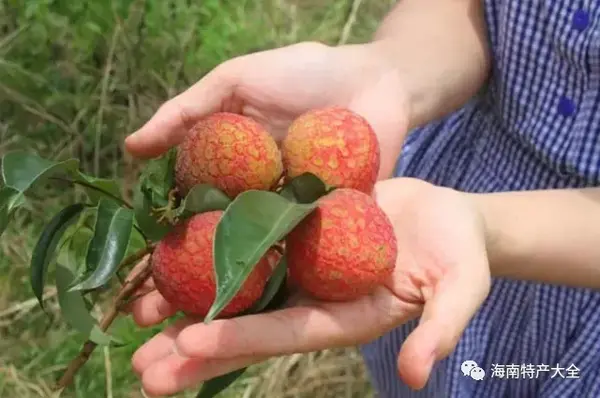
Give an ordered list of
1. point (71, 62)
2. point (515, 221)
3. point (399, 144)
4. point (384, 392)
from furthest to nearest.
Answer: point (71, 62)
point (384, 392)
point (399, 144)
point (515, 221)

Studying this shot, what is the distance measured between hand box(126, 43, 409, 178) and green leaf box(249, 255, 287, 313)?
19cm

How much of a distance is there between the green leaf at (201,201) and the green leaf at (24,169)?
0.27 ft

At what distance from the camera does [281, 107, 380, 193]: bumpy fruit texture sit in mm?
672

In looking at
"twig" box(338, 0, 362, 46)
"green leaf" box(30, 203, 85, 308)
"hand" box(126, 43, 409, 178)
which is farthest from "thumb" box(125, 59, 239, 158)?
"twig" box(338, 0, 362, 46)

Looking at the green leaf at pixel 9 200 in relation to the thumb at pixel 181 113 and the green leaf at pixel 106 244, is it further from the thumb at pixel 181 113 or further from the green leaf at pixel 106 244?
the thumb at pixel 181 113

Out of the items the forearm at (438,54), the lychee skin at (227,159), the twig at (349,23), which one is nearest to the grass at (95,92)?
the twig at (349,23)

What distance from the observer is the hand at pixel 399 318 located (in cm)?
55

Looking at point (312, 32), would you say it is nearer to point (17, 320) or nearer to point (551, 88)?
point (17, 320)

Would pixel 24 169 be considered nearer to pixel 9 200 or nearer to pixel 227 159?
Answer: pixel 9 200

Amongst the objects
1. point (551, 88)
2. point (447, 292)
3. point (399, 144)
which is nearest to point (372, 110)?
point (399, 144)

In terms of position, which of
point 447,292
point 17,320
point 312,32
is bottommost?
point 17,320

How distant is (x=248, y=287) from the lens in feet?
1.97

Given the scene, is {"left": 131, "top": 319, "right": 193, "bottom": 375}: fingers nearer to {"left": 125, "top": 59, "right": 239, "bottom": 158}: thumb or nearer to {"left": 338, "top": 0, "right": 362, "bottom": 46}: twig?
{"left": 125, "top": 59, "right": 239, "bottom": 158}: thumb

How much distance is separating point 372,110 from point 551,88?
0.53ft
